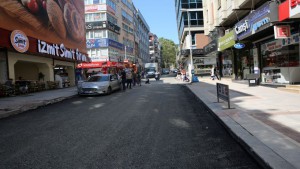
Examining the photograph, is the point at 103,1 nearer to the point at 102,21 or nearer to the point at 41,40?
the point at 102,21

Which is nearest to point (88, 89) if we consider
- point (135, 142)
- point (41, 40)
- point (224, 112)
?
point (41, 40)

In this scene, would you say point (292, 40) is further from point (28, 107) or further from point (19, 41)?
point (19, 41)

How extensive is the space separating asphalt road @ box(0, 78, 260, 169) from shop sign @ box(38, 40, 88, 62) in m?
17.7

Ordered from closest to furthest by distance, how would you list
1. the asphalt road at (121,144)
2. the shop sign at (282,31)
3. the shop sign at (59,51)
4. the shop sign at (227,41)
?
the asphalt road at (121,144) < the shop sign at (282,31) < the shop sign at (227,41) < the shop sign at (59,51)

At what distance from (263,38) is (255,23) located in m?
3.00

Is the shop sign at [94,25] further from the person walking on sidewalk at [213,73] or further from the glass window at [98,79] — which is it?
the glass window at [98,79]

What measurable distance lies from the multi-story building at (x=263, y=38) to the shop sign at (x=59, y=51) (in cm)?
1540

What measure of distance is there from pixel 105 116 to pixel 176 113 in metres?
2.41

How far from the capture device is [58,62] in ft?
106

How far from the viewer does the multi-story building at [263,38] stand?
1484 centimetres

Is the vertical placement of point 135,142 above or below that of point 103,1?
below

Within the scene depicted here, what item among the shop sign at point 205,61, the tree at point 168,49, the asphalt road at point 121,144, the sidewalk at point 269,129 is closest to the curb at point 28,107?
the asphalt road at point 121,144

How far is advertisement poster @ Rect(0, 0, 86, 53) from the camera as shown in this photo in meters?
22.7

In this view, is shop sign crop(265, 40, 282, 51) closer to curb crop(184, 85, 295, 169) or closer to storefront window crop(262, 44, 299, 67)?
storefront window crop(262, 44, 299, 67)
